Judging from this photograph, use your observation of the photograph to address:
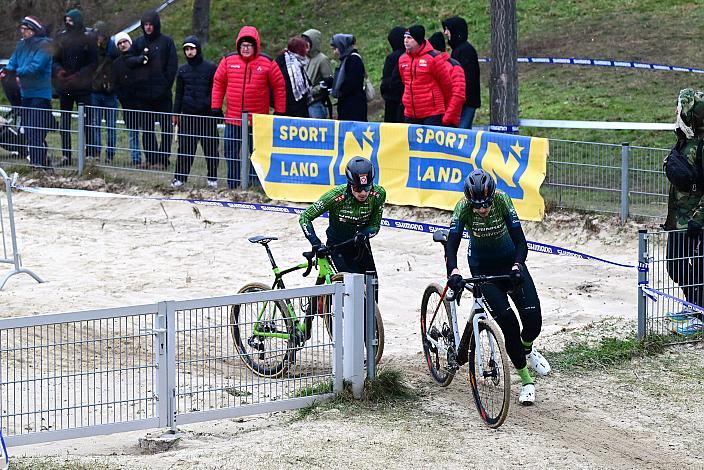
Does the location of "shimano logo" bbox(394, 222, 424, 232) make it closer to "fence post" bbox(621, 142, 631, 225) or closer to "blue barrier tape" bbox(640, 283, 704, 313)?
"fence post" bbox(621, 142, 631, 225)

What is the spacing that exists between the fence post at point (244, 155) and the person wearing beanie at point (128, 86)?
69.6 inches

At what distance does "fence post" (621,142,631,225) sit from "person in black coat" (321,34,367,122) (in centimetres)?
393

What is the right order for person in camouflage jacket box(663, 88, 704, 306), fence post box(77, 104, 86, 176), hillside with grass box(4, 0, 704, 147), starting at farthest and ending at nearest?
1. hillside with grass box(4, 0, 704, 147)
2. fence post box(77, 104, 86, 176)
3. person in camouflage jacket box(663, 88, 704, 306)

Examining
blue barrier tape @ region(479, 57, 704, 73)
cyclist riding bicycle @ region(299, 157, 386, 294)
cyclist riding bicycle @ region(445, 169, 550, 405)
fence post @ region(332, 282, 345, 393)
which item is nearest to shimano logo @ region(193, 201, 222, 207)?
cyclist riding bicycle @ region(299, 157, 386, 294)

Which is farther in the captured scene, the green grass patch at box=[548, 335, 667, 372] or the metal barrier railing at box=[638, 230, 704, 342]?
the metal barrier railing at box=[638, 230, 704, 342]

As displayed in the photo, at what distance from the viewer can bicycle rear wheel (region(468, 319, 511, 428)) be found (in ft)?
30.5

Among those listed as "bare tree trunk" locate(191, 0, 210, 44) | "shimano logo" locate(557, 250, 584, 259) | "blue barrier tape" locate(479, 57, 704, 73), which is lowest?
"shimano logo" locate(557, 250, 584, 259)

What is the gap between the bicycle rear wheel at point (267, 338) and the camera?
9.97 meters

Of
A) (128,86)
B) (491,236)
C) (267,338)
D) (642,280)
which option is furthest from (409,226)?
(267,338)

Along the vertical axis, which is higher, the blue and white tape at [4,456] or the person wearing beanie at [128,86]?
the person wearing beanie at [128,86]

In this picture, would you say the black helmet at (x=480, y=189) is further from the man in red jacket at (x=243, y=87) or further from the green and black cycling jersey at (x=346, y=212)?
the man in red jacket at (x=243, y=87)

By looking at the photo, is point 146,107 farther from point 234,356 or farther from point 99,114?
point 234,356

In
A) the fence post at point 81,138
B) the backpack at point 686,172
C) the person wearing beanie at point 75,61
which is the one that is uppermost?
the person wearing beanie at point 75,61

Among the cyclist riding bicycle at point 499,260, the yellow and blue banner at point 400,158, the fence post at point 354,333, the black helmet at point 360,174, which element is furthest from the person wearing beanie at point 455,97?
the fence post at point 354,333
